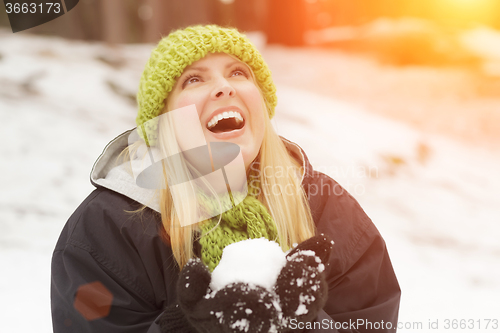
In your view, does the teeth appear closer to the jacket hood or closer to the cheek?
the cheek

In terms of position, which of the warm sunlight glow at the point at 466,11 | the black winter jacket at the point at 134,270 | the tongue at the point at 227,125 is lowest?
the black winter jacket at the point at 134,270

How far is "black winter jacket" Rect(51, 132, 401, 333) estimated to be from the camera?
94 cm

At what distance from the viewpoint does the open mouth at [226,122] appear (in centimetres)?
103

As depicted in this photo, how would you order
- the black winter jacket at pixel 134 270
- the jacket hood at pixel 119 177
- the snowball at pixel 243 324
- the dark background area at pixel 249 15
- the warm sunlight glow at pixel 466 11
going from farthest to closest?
the warm sunlight glow at pixel 466 11
the dark background area at pixel 249 15
the jacket hood at pixel 119 177
the black winter jacket at pixel 134 270
the snowball at pixel 243 324

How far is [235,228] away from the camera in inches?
41.1

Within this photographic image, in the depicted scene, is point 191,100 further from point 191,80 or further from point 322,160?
point 322,160

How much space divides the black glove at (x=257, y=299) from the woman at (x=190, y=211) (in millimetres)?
174

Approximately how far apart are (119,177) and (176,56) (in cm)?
38

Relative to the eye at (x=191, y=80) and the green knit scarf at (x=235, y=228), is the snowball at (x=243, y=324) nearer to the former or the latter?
the green knit scarf at (x=235, y=228)

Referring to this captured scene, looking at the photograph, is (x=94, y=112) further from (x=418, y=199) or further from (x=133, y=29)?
(x=418, y=199)

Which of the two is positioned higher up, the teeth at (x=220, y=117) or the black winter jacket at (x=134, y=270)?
the teeth at (x=220, y=117)

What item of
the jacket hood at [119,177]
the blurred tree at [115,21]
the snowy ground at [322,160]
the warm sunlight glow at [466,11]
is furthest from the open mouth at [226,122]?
the warm sunlight glow at [466,11]

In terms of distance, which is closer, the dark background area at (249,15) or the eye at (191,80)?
the eye at (191,80)

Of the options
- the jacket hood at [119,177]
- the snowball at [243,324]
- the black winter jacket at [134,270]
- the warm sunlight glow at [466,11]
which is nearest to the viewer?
the snowball at [243,324]
